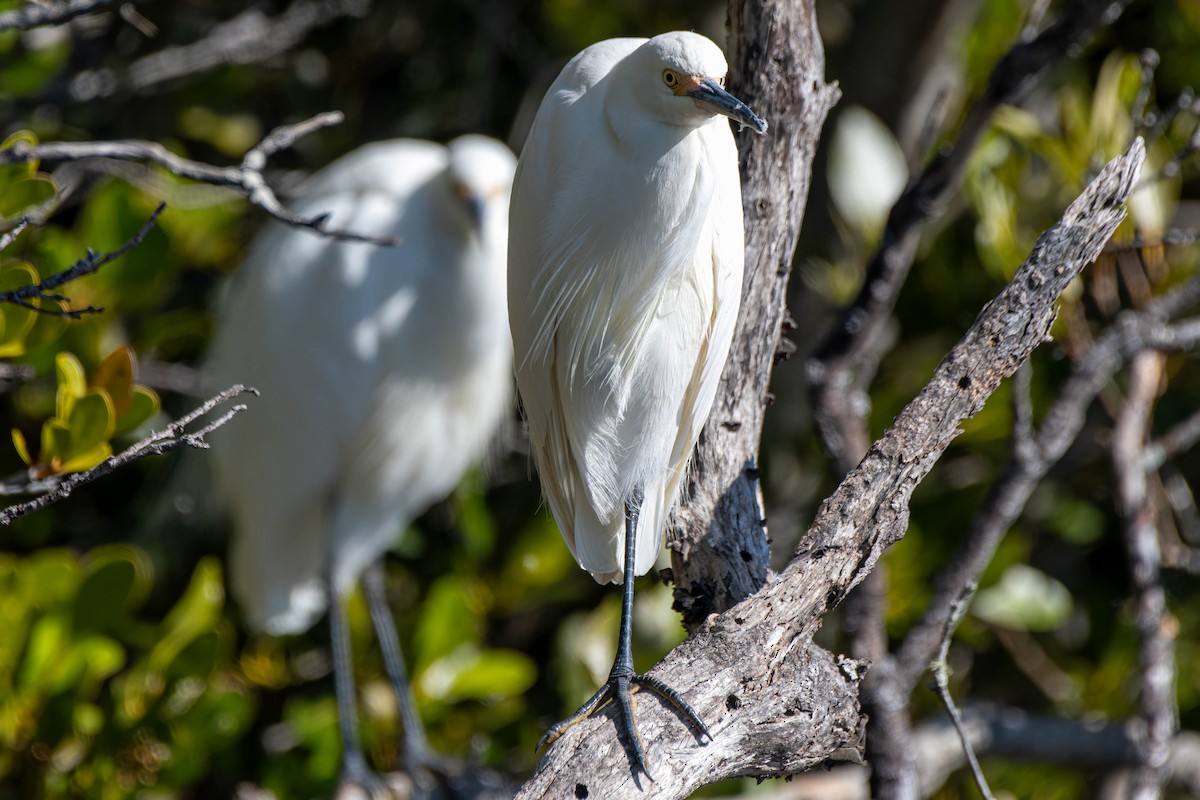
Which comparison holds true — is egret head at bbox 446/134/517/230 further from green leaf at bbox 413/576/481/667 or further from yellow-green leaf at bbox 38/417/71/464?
yellow-green leaf at bbox 38/417/71/464

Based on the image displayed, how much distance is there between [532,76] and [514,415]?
2.96ft

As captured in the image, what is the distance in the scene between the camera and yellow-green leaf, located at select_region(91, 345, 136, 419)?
54.6 inches

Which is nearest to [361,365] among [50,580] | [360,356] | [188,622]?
[360,356]

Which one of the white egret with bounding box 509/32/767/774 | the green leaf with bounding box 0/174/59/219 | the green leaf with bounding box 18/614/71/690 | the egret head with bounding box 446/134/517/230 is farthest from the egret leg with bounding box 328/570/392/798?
the green leaf with bounding box 0/174/59/219

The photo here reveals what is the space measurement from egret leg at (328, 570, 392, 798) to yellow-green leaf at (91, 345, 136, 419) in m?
1.23

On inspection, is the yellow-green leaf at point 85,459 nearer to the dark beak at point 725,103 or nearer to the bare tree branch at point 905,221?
the dark beak at point 725,103

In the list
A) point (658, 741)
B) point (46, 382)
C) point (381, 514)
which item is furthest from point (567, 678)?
point (658, 741)

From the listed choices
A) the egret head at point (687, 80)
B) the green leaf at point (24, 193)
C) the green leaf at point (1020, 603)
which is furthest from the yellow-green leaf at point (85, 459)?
the green leaf at point (1020, 603)

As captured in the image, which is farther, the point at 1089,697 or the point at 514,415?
the point at 514,415

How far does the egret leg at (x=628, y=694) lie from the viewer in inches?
43.2

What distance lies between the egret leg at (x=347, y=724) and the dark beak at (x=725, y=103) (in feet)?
5.68

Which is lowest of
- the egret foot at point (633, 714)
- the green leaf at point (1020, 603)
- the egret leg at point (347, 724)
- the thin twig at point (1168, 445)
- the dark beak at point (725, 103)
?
the egret leg at point (347, 724)

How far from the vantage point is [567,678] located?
2.42 m

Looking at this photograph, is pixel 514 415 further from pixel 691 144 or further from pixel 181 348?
pixel 691 144
